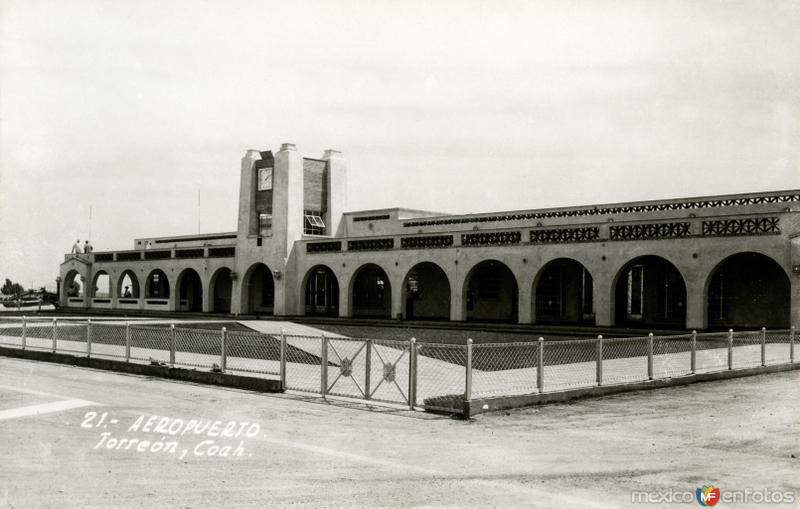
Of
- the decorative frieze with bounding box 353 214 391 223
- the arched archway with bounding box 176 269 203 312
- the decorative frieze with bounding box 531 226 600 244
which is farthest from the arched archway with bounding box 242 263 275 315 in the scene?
the decorative frieze with bounding box 531 226 600 244

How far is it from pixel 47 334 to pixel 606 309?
2000 cm

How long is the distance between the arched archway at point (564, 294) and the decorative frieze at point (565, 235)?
1834mm

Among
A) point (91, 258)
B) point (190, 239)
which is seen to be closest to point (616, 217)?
point (190, 239)

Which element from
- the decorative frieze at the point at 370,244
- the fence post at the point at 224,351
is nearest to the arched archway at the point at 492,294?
the decorative frieze at the point at 370,244

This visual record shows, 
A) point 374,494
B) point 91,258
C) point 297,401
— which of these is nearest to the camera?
point 374,494

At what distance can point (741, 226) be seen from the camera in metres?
26.3

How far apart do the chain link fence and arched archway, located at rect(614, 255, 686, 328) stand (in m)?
10.1

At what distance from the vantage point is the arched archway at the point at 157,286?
2206 inches

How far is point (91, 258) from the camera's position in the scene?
5631 cm

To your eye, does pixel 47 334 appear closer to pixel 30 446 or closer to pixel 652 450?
pixel 30 446

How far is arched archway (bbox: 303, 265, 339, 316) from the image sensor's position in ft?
149

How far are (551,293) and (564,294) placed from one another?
2.46ft

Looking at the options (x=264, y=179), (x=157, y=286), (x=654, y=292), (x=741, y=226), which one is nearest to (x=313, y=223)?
(x=264, y=179)

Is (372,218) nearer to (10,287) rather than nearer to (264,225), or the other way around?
(264,225)
